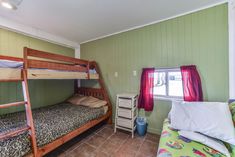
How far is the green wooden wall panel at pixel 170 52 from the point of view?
1859 millimetres

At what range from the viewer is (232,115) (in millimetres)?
1323

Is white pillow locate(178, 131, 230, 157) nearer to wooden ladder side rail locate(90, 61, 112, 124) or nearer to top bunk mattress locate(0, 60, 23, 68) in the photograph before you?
wooden ladder side rail locate(90, 61, 112, 124)

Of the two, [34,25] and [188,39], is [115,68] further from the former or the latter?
[34,25]

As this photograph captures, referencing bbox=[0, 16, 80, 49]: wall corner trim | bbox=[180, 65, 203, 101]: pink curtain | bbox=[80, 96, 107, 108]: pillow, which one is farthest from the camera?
bbox=[80, 96, 107, 108]: pillow

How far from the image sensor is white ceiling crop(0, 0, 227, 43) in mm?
1801

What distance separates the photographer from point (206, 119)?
1.32m

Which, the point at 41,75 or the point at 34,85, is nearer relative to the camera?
the point at 41,75

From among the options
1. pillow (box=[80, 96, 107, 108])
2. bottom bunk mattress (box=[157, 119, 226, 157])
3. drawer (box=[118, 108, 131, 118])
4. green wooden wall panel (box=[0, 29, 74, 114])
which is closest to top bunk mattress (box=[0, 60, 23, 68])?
green wooden wall panel (box=[0, 29, 74, 114])

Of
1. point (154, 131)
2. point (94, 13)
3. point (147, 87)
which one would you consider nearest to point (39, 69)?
point (94, 13)

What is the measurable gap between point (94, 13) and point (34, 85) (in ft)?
7.24

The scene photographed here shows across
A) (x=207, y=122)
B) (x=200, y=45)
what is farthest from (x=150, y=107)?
(x=200, y=45)

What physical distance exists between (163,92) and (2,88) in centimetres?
335

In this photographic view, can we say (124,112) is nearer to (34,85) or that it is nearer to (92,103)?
(92,103)

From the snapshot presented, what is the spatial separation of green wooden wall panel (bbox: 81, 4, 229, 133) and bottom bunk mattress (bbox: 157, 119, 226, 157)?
1104 mm
